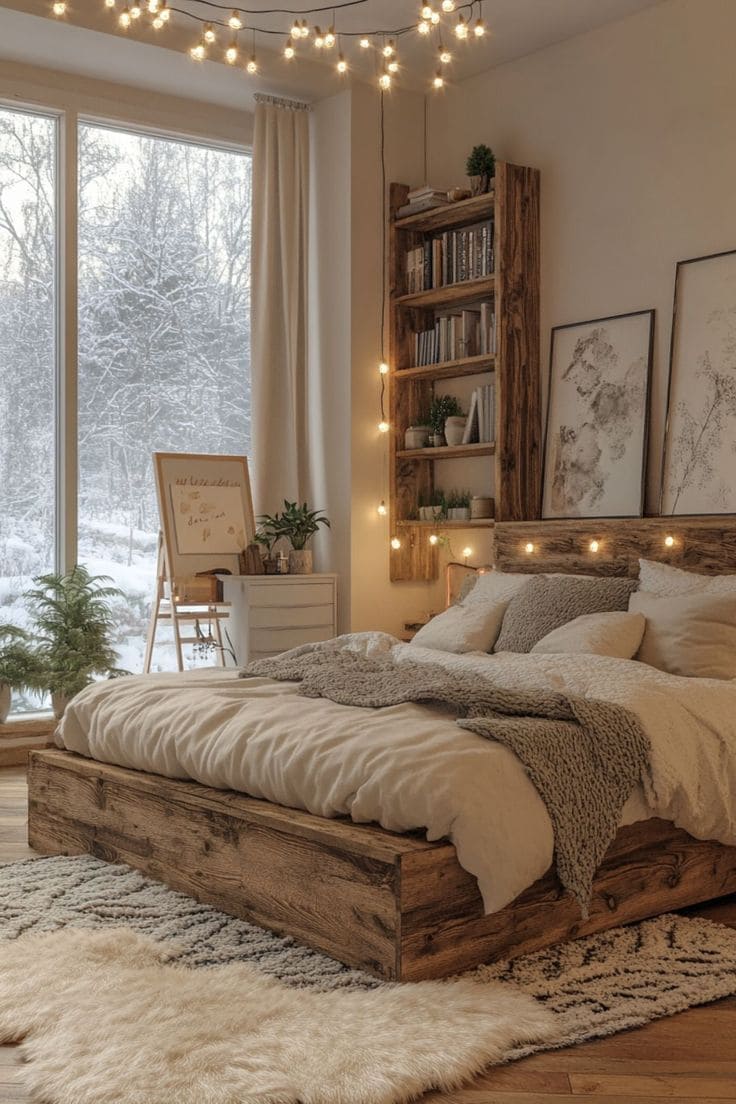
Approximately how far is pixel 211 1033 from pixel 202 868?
34.1 inches

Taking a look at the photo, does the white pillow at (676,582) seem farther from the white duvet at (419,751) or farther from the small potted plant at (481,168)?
the small potted plant at (481,168)

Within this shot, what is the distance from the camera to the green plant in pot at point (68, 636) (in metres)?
5.38

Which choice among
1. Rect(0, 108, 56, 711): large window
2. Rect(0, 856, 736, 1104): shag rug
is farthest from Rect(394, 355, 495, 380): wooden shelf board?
Rect(0, 856, 736, 1104): shag rug

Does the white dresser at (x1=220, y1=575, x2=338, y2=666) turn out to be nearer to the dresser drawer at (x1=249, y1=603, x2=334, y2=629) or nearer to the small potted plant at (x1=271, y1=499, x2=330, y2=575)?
the dresser drawer at (x1=249, y1=603, x2=334, y2=629)

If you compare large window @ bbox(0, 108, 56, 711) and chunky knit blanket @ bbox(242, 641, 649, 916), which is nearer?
chunky knit blanket @ bbox(242, 641, 649, 916)

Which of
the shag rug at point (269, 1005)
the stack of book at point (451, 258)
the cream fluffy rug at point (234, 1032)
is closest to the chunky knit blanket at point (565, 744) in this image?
the shag rug at point (269, 1005)

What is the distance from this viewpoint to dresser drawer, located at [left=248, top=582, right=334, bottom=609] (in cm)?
564

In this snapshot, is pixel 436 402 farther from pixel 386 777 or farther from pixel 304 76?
pixel 386 777

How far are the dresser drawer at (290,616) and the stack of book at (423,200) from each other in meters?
1.94

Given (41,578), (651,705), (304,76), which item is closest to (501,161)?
(304,76)

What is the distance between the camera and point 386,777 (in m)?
2.71

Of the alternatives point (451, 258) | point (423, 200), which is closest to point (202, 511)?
point (451, 258)

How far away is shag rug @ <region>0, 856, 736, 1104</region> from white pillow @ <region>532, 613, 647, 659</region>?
0.99 m

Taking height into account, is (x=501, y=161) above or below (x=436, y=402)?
above
